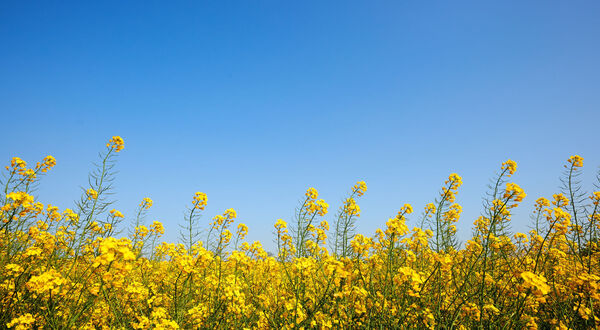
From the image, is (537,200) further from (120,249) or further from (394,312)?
(120,249)

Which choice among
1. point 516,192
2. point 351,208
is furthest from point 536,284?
point 351,208

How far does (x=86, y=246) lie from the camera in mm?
3686

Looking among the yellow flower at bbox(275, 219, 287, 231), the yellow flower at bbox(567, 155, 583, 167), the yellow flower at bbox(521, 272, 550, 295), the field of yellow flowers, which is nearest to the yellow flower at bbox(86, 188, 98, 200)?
the field of yellow flowers

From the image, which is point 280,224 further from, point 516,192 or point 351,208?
point 516,192

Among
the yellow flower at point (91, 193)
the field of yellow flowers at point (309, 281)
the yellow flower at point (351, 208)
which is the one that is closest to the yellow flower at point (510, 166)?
the field of yellow flowers at point (309, 281)

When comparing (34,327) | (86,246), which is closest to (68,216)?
(86,246)

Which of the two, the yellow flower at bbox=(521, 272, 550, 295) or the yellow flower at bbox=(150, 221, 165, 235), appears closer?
the yellow flower at bbox=(521, 272, 550, 295)

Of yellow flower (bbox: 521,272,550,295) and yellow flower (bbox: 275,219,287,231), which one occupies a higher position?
yellow flower (bbox: 275,219,287,231)

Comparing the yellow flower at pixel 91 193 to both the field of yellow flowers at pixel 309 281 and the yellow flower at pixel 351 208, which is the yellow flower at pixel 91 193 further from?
the yellow flower at pixel 351 208

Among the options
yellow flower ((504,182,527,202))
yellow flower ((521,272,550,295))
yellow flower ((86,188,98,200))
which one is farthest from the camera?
yellow flower ((86,188,98,200))

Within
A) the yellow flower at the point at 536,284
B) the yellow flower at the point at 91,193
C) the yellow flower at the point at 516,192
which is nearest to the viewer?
the yellow flower at the point at 536,284

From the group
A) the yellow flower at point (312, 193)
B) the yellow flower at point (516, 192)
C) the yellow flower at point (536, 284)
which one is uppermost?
the yellow flower at point (312, 193)

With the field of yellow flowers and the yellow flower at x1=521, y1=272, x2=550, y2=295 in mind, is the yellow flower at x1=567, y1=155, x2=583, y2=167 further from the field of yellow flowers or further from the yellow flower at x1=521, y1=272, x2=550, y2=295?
the yellow flower at x1=521, y1=272, x2=550, y2=295

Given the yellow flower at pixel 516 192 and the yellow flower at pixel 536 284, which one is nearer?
the yellow flower at pixel 536 284
